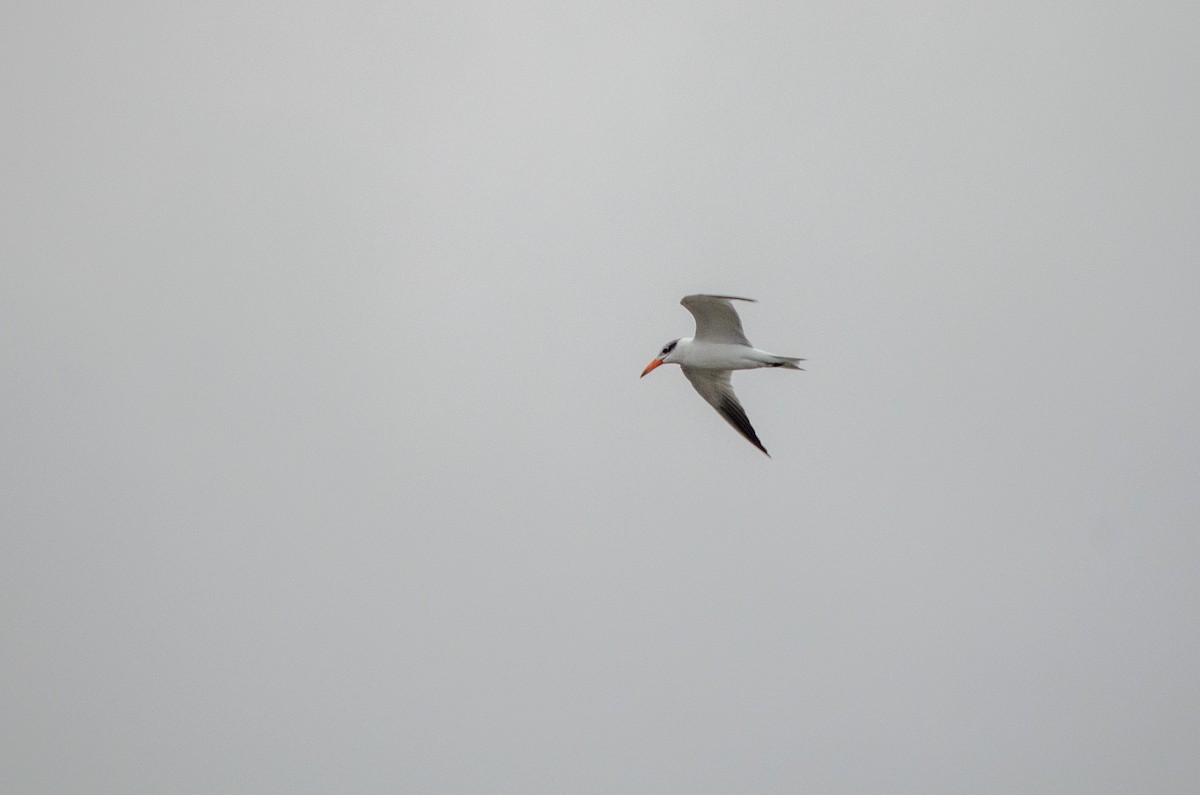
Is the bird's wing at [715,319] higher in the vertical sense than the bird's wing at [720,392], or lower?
higher

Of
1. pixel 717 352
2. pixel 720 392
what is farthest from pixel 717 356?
pixel 720 392

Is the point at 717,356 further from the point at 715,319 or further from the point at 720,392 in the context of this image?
the point at 720,392

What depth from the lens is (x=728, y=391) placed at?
45.8ft

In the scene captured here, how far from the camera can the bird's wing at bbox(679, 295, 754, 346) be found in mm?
12398

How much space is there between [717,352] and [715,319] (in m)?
0.40

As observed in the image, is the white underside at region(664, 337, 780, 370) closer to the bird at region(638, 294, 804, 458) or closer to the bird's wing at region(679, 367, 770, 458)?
the bird at region(638, 294, 804, 458)

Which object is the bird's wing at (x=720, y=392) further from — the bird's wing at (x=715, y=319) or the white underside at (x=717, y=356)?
the bird's wing at (x=715, y=319)

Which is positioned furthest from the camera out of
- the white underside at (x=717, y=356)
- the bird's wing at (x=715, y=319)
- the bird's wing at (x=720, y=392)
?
the bird's wing at (x=720, y=392)

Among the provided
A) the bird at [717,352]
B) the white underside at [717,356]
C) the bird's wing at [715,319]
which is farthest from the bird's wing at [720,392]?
the bird's wing at [715,319]

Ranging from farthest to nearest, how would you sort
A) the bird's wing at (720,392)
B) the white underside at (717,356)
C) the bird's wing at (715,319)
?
the bird's wing at (720,392), the white underside at (717,356), the bird's wing at (715,319)

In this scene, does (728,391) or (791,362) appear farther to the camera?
(728,391)

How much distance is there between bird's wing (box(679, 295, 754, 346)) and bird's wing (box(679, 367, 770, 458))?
809 millimetres

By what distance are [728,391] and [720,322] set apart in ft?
4.46

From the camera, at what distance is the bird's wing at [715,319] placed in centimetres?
1240
